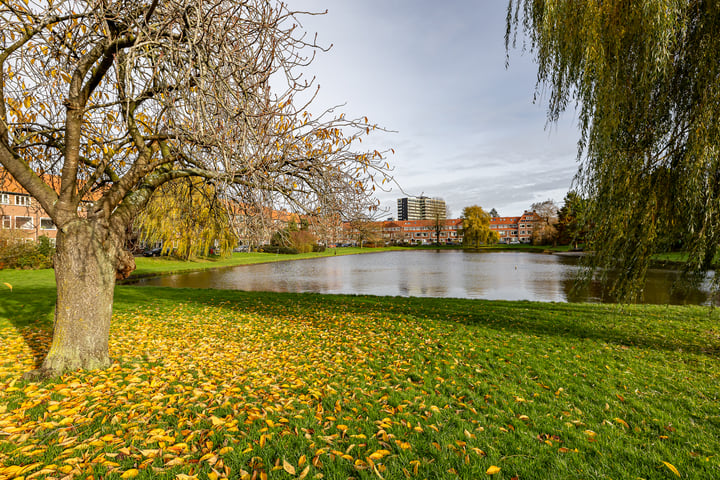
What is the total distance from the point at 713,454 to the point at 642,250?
10.7 ft

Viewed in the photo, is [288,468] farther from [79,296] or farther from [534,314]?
[534,314]

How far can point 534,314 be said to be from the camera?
8.06 meters

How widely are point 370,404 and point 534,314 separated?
6.31 m

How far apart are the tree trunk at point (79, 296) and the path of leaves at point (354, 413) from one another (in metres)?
0.25

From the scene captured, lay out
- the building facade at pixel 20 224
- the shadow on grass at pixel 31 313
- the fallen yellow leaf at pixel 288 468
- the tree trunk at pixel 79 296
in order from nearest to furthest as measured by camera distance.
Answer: the fallen yellow leaf at pixel 288 468 < the tree trunk at pixel 79 296 < the shadow on grass at pixel 31 313 < the building facade at pixel 20 224

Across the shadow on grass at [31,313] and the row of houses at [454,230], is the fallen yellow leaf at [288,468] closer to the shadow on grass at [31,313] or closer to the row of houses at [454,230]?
the shadow on grass at [31,313]

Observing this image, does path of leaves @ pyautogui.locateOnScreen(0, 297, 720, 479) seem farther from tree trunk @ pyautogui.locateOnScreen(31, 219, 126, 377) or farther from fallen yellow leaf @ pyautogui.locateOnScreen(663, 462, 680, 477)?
tree trunk @ pyautogui.locateOnScreen(31, 219, 126, 377)

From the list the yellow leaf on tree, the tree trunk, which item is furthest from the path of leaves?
the tree trunk

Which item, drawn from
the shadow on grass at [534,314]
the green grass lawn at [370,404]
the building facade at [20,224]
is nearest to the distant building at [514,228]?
the shadow on grass at [534,314]

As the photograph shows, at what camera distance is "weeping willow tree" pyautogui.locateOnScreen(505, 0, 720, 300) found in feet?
14.0

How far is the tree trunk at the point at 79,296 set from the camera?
3818 millimetres

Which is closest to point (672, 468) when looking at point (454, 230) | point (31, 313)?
point (31, 313)

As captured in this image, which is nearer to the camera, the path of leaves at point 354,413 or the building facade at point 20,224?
the path of leaves at point 354,413

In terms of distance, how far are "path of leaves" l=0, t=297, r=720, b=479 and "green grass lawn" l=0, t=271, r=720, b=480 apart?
0.02 meters
